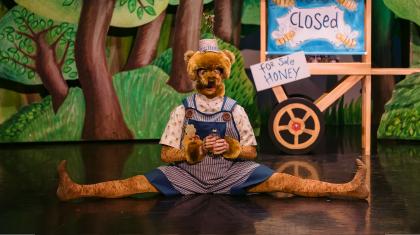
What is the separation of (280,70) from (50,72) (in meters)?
2.16

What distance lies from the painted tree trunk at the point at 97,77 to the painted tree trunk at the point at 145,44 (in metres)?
0.26

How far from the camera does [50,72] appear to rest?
5.99 metres

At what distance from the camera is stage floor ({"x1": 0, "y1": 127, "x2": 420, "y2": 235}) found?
285cm

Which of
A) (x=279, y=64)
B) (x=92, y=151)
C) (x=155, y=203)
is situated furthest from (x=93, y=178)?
(x=279, y=64)

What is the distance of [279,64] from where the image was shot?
5.04 m

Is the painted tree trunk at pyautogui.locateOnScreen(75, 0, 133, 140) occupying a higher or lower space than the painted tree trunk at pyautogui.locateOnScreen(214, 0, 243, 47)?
lower

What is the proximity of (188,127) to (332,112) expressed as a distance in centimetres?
389

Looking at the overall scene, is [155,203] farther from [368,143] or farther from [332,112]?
[332,112]

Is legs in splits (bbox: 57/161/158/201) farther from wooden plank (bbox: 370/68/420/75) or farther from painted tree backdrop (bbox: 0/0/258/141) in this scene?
painted tree backdrop (bbox: 0/0/258/141)

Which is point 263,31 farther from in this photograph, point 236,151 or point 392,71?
point 236,151

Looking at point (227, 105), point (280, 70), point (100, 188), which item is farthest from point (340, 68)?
point (100, 188)

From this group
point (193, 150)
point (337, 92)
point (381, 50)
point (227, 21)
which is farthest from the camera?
point (381, 50)

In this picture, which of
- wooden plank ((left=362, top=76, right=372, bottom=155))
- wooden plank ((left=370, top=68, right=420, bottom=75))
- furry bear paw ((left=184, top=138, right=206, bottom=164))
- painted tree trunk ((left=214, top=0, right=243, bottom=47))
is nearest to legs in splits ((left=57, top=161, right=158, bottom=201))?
furry bear paw ((left=184, top=138, right=206, bottom=164))

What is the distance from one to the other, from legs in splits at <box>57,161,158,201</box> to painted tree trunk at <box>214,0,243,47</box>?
2901 mm
